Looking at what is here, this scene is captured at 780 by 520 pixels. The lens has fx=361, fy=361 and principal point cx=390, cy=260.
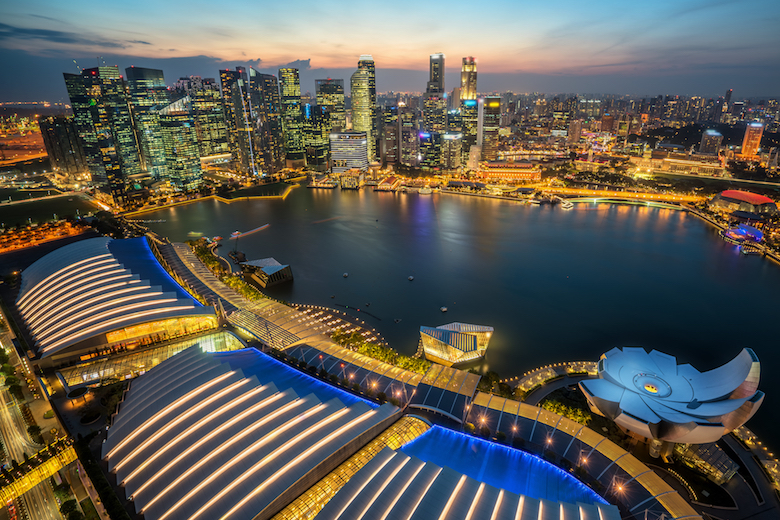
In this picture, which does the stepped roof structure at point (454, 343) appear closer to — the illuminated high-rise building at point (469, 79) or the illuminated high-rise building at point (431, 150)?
the illuminated high-rise building at point (431, 150)

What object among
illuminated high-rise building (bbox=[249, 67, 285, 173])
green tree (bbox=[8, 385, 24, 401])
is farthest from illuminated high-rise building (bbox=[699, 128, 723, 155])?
green tree (bbox=[8, 385, 24, 401])

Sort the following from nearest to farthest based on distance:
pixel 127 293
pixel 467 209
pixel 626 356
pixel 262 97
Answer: pixel 626 356
pixel 127 293
pixel 467 209
pixel 262 97

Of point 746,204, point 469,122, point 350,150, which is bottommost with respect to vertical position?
point 746,204

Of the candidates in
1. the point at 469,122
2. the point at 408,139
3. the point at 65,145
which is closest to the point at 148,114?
the point at 65,145

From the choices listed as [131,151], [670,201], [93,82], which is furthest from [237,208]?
[670,201]

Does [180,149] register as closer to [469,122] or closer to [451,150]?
[451,150]

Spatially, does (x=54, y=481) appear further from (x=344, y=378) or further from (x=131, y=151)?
(x=131, y=151)

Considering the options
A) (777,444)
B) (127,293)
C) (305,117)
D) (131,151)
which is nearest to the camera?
(777,444)

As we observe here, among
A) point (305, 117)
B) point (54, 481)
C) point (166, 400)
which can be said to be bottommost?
point (54, 481)
